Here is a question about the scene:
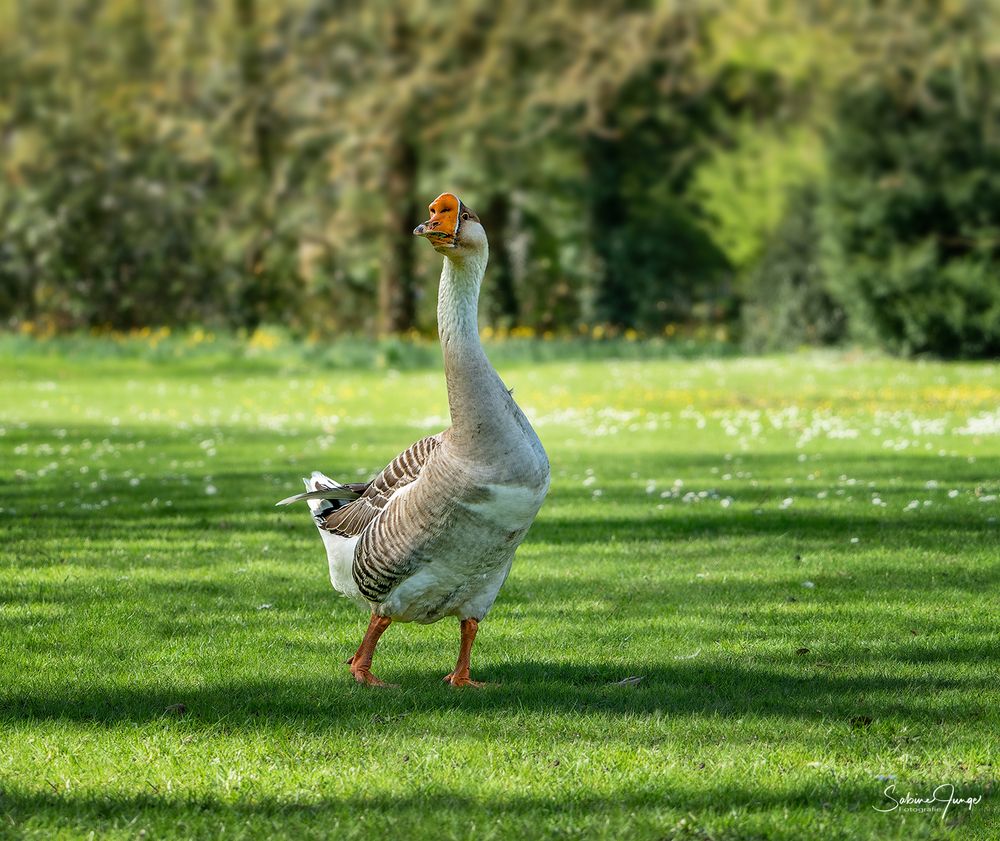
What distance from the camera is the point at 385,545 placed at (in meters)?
5.68

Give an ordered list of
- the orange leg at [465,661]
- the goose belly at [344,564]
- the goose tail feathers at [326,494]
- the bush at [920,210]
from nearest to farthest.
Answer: the orange leg at [465,661]
the goose belly at [344,564]
the goose tail feathers at [326,494]
the bush at [920,210]

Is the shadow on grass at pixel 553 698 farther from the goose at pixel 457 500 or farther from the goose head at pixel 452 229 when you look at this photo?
the goose head at pixel 452 229

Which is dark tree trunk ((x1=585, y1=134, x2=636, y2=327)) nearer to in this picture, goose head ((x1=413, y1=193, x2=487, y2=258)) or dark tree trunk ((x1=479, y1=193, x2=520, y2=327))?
dark tree trunk ((x1=479, y1=193, x2=520, y2=327))

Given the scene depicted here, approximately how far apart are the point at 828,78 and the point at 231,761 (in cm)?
2976

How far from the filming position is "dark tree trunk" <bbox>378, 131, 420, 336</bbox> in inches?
1382

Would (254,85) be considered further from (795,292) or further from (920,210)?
(920,210)

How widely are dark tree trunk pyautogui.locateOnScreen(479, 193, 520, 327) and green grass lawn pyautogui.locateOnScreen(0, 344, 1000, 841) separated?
72.6 ft

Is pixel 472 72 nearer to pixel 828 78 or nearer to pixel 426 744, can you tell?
pixel 828 78

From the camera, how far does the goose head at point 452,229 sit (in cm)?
552

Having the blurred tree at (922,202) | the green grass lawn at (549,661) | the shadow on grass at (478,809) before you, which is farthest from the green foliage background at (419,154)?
the shadow on grass at (478,809)

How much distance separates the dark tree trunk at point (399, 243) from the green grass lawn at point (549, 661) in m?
21.5

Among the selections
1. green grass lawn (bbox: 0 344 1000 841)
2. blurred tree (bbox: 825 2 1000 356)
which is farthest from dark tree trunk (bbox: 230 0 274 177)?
green grass lawn (bbox: 0 344 1000 841)

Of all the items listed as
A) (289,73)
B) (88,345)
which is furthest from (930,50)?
(88,345)

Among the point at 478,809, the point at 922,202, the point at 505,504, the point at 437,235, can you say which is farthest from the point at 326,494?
the point at 922,202
